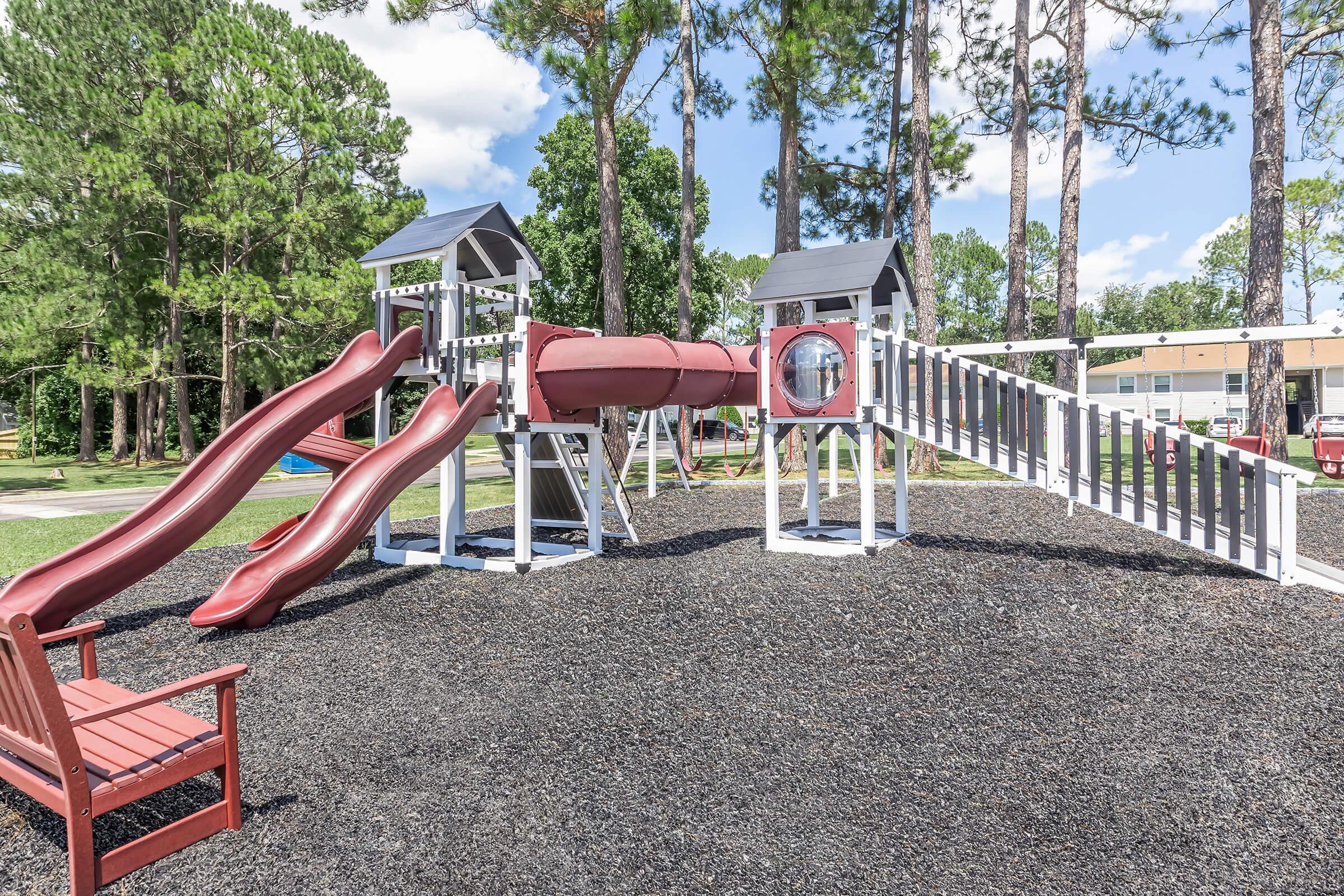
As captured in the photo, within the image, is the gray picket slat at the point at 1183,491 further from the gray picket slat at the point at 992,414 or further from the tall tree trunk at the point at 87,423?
the tall tree trunk at the point at 87,423

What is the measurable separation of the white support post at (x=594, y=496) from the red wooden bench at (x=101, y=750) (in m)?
5.49

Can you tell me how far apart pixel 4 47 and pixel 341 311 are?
11.0 meters

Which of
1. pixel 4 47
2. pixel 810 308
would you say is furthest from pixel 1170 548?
pixel 4 47

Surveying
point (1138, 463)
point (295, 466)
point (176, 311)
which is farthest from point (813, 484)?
point (176, 311)

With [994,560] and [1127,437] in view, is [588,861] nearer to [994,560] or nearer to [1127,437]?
[994,560]

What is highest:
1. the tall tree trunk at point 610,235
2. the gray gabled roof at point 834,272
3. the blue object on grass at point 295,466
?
the tall tree trunk at point 610,235

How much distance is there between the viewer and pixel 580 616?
6242 mm

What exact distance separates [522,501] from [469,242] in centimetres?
356

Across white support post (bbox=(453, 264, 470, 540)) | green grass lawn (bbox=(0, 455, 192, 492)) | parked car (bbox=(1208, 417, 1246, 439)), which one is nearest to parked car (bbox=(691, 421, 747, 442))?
parked car (bbox=(1208, 417, 1246, 439))

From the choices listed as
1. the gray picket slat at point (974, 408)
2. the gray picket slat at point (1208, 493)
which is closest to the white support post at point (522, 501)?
the gray picket slat at point (974, 408)

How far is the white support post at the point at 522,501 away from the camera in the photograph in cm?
781

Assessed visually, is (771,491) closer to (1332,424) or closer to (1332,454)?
(1332,454)

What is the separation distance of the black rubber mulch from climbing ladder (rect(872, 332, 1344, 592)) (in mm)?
418

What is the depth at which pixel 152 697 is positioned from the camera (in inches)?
111
